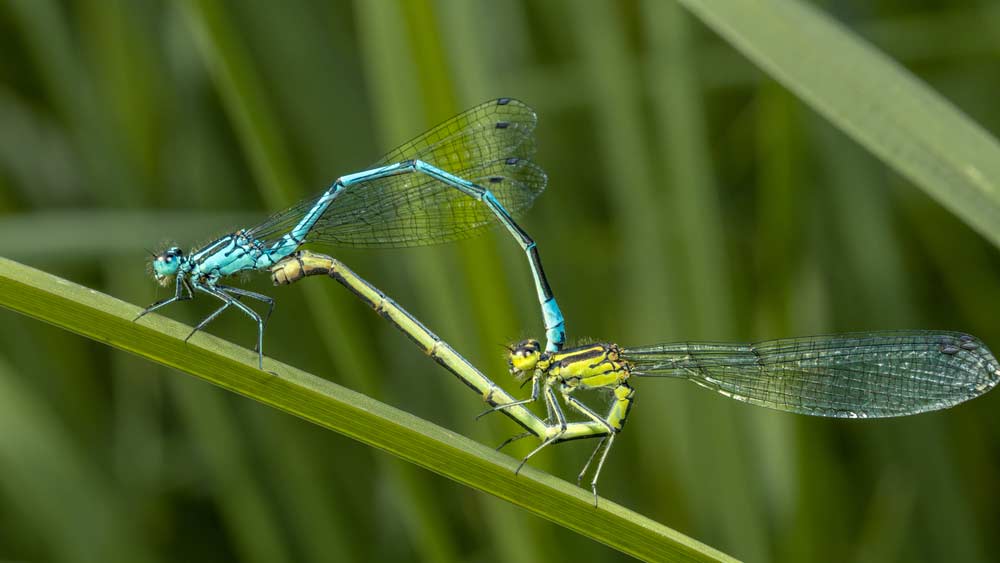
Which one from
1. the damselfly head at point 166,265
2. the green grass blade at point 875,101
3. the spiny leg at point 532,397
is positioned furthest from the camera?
the damselfly head at point 166,265

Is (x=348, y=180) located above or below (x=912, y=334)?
above

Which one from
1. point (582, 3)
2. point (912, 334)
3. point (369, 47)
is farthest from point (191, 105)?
point (912, 334)

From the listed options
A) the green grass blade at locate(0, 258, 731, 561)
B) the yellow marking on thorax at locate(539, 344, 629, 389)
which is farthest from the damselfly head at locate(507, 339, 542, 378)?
the green grass blade at locate(0, 258, 731, 561)

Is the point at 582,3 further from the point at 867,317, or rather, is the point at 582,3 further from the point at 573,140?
the point at 867,317

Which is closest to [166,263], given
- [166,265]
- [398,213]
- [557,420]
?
[166,265]

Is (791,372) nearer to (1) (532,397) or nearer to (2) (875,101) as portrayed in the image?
(1) (532,397)

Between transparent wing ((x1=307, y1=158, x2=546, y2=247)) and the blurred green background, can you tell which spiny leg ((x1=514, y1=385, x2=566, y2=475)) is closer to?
the blurred green background

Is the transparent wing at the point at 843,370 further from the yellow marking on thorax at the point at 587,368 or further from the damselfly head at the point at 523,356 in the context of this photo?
the damselfly head at the point at 523,356

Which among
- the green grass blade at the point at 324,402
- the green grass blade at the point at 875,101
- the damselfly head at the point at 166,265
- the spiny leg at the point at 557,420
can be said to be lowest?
the green grass blade at the point at 324,402

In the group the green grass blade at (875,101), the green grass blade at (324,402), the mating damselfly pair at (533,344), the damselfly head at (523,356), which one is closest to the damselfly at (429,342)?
the mating damselfly pair at (533,344)
